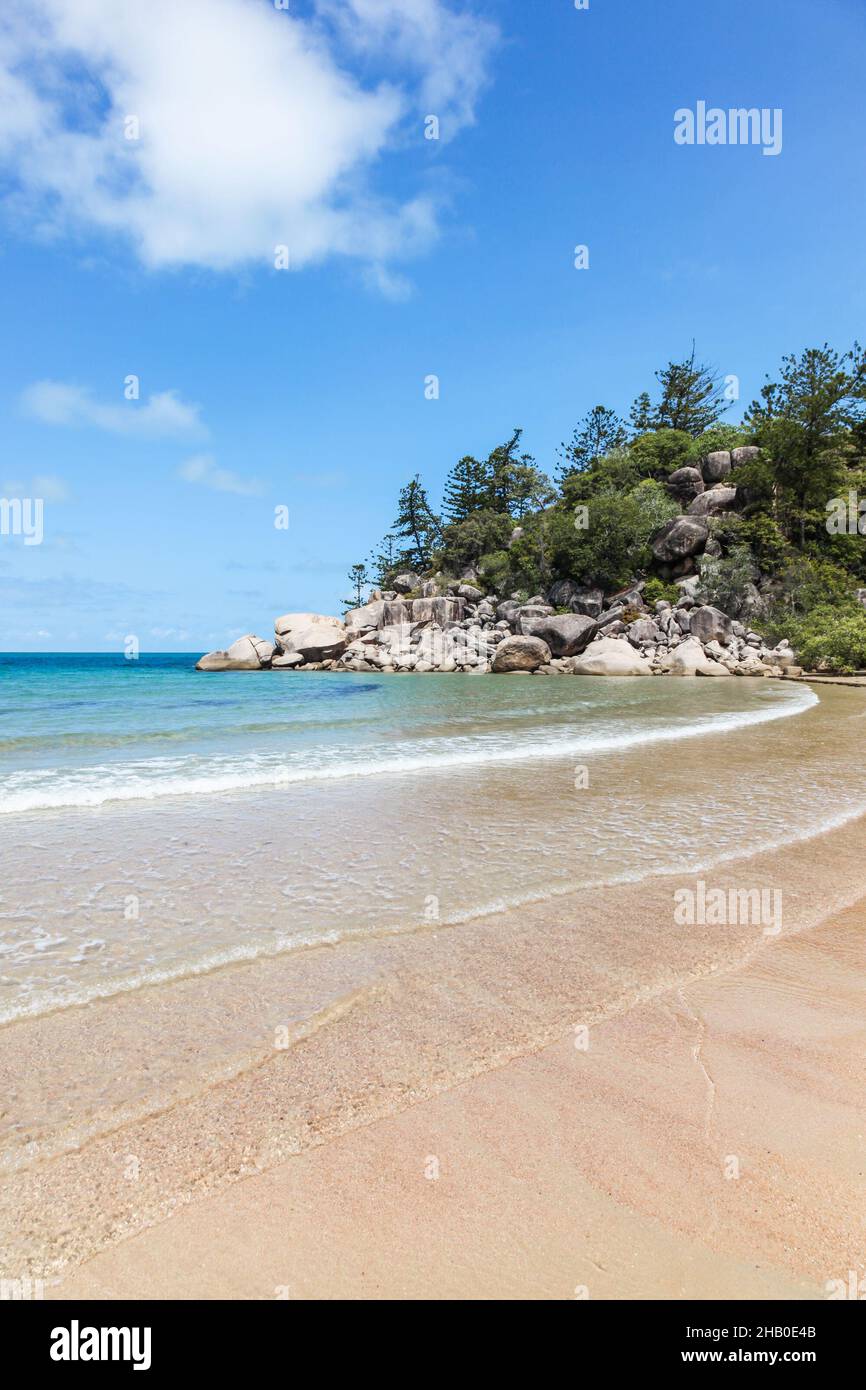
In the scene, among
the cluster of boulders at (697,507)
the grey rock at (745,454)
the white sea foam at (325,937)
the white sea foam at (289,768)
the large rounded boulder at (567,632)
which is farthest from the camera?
the grey rock at (745,454)

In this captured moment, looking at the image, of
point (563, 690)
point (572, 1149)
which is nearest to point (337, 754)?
point (572, 1149)

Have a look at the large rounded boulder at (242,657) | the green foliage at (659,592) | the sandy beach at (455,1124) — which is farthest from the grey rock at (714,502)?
the sandy beach at (455,1124)

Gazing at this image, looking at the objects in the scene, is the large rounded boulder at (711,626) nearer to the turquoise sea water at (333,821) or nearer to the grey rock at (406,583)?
the turquoise sea water at (333,821)

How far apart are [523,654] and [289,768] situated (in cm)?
3250

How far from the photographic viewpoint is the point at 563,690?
2731cm

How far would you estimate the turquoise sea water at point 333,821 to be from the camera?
4.56m

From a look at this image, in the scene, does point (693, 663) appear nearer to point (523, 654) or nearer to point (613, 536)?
point (523, 654)

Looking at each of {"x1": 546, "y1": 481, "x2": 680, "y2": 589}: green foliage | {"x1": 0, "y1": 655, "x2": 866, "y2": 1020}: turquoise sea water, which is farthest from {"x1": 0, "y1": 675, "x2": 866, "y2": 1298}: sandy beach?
{"x1": 546, "y1": 481, "x2": 680, "y2": 589}: green foliage

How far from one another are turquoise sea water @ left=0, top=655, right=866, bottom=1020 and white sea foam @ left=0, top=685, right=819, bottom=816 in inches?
2.3

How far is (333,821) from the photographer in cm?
737

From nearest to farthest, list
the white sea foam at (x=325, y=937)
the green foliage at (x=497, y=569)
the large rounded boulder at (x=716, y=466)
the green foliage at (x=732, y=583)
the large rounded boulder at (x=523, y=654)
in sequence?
the white sea foam at (x=325, y=937) → the large rounded boulder at (x=523, y=654) → the green foliage at (x=732, y=583) → the large rounded boulder at (x=716, y=466) → the green foliage at (x=497, y=569)

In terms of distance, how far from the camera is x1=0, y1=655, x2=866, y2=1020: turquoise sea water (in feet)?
15.0

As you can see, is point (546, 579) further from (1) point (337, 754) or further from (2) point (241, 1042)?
(2) point (241, 1042)

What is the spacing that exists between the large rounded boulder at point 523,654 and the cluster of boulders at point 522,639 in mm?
68
